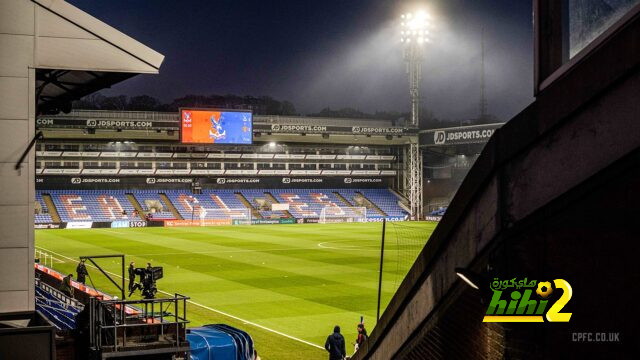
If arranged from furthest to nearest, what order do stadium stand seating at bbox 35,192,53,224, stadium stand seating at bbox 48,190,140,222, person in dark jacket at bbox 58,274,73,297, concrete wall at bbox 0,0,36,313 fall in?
stadium stand seating at bbox 48,190,140,222
stadium stand seating at bbox 35,192,53,224
person in dark jacket at bbox 58,274,73,297
concrete wall at bbox 0,0,36,313

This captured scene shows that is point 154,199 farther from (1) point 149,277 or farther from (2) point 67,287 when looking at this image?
(1) point 149,277

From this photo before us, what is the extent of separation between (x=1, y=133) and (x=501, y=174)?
24.1 feet

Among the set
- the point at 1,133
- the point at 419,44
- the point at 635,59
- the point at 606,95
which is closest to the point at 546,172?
the point at 606,95

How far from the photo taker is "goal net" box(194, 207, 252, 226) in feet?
244

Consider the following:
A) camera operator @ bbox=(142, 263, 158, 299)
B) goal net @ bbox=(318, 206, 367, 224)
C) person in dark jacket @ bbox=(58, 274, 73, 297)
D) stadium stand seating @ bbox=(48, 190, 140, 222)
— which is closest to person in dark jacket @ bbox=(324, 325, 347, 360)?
camera operator @ bbox=(142, 263, 158, 299)

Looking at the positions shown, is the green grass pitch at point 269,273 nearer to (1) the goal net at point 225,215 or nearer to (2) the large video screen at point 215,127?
(1) the goal net at point 225,215

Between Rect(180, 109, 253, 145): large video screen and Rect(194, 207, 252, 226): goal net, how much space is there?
27.7 ft

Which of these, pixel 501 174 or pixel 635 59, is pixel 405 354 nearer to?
pixel 501 174

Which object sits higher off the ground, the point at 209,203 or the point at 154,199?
the point at 154,199

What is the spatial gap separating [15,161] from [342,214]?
72723 millimetres

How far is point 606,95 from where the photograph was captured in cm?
335

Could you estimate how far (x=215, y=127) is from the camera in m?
71.8

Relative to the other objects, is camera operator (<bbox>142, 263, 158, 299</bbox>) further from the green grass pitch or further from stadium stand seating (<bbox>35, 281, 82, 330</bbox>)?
the green grass pitch

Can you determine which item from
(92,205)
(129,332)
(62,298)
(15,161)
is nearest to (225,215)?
(92,205)
